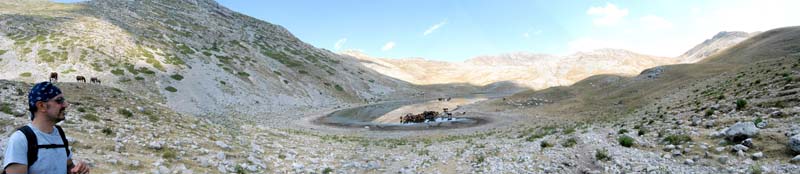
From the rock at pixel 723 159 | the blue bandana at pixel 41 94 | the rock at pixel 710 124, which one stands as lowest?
the rock at pixel 723 159

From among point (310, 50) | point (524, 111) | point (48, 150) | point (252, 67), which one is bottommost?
point (524, 111)

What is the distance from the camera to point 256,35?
144 metres

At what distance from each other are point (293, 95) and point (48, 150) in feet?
276

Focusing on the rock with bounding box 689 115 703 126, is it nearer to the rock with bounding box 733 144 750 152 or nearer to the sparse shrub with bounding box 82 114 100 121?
the rock with bounding box 733 144 750 152

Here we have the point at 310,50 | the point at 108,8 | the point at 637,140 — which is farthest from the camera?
the point at 310,50

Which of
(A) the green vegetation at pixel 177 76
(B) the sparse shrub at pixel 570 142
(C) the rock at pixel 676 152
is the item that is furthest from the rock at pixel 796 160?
(A) the green vegetation at pixel 177 76

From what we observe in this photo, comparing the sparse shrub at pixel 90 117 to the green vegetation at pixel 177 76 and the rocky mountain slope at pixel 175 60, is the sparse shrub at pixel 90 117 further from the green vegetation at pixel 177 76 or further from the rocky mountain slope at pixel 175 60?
the green vegetation at pixel 177 76

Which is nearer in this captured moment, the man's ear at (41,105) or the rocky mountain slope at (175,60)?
the man's ear at (41,105)

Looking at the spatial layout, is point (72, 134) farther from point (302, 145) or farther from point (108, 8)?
point (108, 8)

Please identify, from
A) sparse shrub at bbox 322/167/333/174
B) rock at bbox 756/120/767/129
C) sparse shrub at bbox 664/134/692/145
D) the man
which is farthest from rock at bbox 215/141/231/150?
rock at bbox 756/120/767/129

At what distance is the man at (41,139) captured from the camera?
5.14 metres

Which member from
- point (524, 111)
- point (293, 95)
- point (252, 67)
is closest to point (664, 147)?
point (524, 111)

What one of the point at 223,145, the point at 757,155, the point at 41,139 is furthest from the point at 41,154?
the point at 757,155

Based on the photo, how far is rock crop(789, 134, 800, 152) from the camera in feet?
38.4
